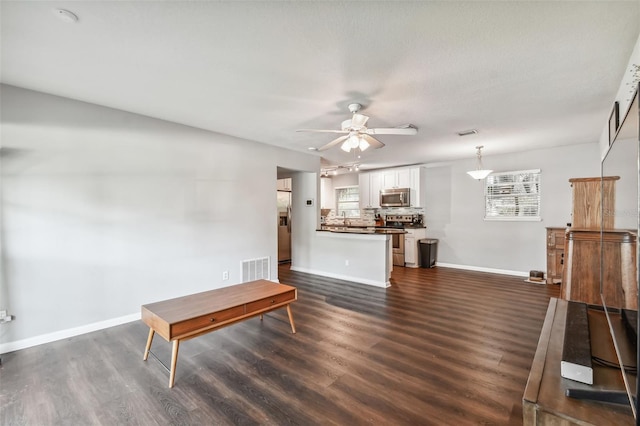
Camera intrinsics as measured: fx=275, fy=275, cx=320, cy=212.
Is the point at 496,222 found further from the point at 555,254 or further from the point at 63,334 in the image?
the point at 63,334

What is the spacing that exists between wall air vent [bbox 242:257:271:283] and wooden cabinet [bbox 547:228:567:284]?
5256mm

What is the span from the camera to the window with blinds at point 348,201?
8.75m

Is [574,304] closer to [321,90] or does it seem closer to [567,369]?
[567,369]

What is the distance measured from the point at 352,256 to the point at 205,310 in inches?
133

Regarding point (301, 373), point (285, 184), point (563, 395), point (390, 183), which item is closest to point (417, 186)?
point (390, 183)

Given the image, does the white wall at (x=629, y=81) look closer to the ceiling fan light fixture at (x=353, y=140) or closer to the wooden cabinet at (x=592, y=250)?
the wooden cabinet at (x=592, y=250)

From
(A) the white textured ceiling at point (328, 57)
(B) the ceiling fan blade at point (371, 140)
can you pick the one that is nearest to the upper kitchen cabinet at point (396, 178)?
(A) the white textured ceiling at point (328, 57)

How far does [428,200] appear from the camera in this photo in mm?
7133

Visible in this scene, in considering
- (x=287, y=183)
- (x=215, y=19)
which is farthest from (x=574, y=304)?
(x=287, y=183)

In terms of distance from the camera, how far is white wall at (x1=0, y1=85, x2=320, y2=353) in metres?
2.80

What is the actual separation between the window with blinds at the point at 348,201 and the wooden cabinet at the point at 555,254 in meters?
4.69

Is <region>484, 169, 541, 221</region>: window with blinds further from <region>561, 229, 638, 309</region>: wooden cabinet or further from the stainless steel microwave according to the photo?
<region>561, 229, 638, 309</region>: wooden cabinet

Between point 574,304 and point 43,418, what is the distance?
383 centimetres

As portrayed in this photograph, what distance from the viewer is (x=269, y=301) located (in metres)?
2.89
